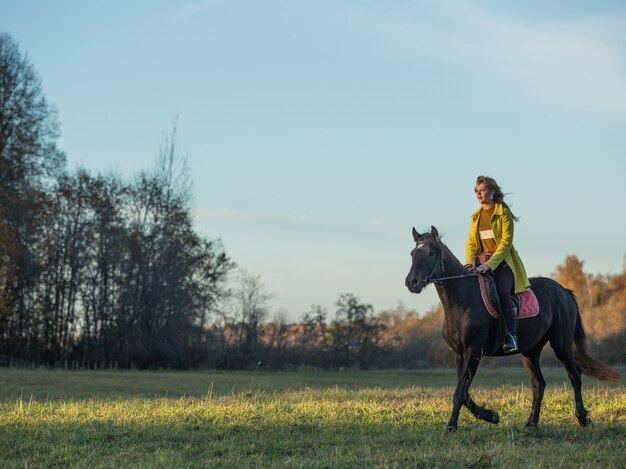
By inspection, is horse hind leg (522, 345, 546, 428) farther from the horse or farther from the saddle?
the saddle

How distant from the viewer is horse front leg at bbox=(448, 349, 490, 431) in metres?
10.2

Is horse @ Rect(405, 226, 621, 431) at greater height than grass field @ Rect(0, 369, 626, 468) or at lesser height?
greater

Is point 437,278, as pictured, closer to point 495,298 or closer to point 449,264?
point 449,264

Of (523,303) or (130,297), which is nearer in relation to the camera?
(523,303)

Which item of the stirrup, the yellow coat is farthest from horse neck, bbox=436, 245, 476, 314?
the stirrup

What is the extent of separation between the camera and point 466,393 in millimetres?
10336

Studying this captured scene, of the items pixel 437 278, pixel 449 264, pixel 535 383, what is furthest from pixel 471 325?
pixel 535 383

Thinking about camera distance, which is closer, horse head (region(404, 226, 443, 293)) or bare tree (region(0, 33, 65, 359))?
horse head (region(404, 226, 443, 293))

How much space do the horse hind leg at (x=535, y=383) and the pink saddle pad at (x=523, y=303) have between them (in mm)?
911

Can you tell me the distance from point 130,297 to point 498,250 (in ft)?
148

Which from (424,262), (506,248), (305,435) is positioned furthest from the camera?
(506,248)

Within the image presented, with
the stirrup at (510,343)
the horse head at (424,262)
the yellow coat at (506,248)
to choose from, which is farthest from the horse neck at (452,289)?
the stirrup at (510,343)

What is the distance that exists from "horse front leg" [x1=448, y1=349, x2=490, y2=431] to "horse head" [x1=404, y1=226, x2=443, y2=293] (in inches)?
47.5

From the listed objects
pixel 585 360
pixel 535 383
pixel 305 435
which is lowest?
pixel 305 435
